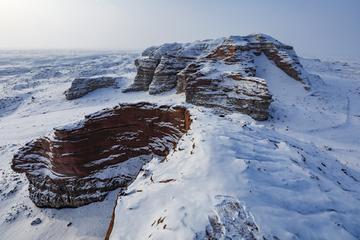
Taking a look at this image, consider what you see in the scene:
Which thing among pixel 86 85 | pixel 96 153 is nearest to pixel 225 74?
pixel 96 153

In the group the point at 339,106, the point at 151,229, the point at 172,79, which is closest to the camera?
the point at 151,229

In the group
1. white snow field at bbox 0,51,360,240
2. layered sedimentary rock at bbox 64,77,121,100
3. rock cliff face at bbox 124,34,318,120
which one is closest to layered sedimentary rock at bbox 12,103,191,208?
white snow field at bbox 0,51,360,240

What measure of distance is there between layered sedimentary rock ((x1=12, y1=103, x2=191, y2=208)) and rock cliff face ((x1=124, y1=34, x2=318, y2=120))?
11.6m

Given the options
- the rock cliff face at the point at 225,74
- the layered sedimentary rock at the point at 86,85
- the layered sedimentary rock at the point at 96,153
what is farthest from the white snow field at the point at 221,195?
the layered sedimentary rock at the point at 86,85

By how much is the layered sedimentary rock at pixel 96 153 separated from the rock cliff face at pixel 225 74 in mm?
11616

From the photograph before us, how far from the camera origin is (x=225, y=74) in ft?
67.2

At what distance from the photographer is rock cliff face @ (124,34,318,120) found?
18.0 meters

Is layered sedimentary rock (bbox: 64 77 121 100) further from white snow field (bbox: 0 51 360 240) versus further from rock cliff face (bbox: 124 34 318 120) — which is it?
white snow field (bbox: 0 51 360 240)

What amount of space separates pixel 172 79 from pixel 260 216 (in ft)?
93.4

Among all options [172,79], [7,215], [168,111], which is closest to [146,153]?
[168,111]

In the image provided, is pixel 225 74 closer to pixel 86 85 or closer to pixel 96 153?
pixel 96 153

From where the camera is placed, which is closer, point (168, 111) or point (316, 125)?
point (168, 111)

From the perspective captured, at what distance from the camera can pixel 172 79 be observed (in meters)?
29.5

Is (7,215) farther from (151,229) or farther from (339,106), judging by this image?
(339,106)
